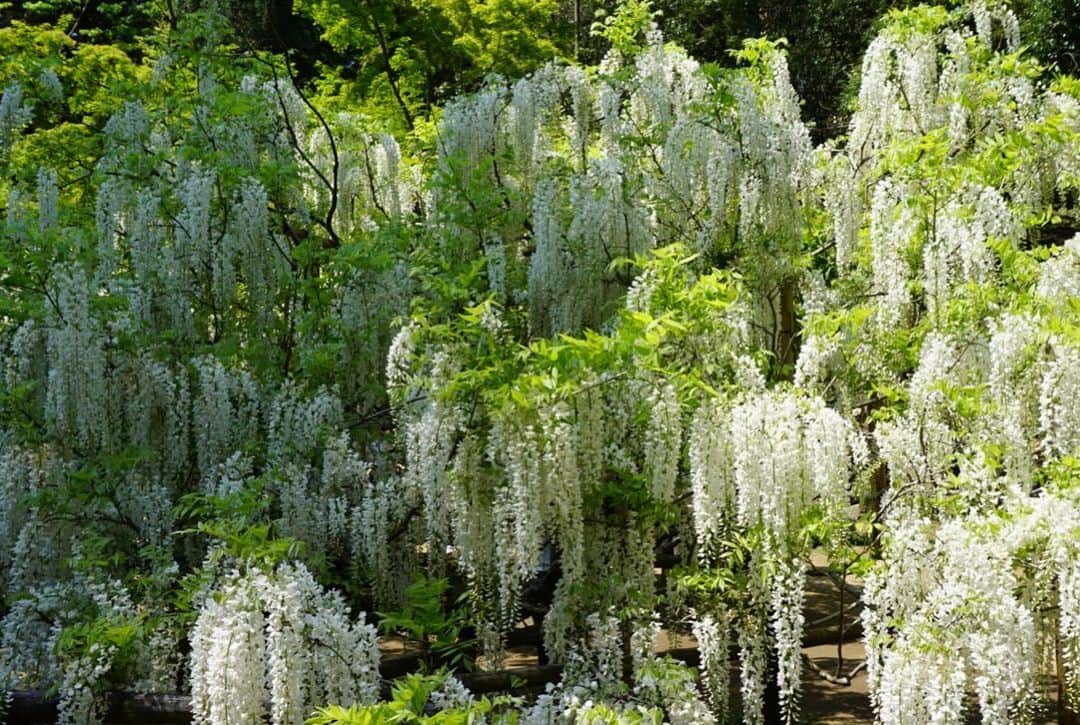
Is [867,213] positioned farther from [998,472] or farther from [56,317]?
[56,317]

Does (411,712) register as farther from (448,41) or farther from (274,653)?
(448,41)

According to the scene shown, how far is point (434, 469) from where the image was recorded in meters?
5.70

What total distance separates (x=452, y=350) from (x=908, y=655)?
2.39 m

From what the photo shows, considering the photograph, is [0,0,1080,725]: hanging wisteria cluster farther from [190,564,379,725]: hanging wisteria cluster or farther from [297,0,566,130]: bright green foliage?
[297,0,566,130]: bright green foliage

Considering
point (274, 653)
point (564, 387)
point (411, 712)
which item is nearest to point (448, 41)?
point (564, 387)

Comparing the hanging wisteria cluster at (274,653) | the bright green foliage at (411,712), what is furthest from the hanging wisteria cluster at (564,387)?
the bright green foliage at (411,712)

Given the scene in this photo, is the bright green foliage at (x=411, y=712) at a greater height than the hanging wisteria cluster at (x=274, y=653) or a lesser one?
lesser

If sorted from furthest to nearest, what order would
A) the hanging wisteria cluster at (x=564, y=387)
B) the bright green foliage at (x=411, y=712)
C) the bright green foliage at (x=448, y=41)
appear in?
the bright green foliage at (x=448, y=41) → the hanging wisteria cluster at (x=564, y=387) → the bright green foliage at (x=411, y=712)

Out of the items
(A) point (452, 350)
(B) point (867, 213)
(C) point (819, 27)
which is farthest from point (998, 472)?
(C) point (819, 27)

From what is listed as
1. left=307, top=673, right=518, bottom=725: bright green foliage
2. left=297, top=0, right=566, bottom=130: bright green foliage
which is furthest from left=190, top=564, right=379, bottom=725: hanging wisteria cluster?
left=297, top=0, right=566, bottom=130: bright green foliage

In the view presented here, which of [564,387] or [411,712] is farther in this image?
[564,387]

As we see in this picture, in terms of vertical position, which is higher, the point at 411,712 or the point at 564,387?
the point at 564,387

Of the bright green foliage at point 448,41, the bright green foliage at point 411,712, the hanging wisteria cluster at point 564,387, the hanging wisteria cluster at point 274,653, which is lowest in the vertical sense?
the bright green foliage at point 411,712

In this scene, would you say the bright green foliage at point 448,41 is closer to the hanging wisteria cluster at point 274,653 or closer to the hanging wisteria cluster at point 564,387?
the hanging wisteria cluster at point 564,387
